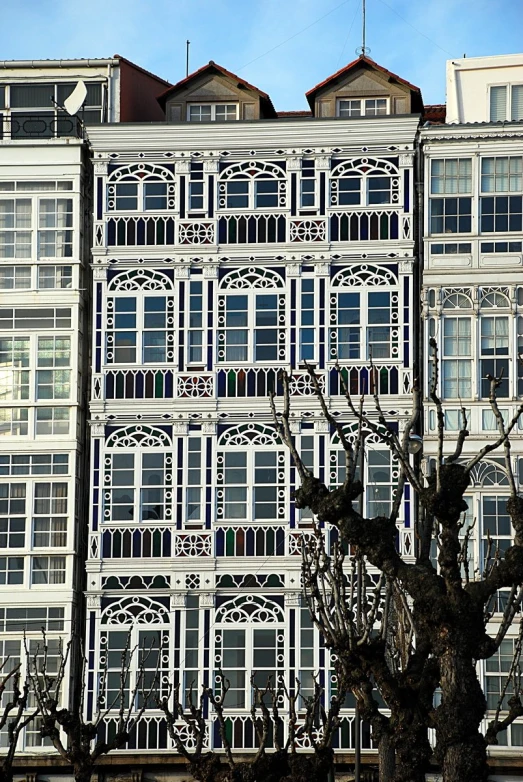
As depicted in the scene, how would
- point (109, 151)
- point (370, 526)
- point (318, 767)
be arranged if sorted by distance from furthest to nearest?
point (109, 151) → point (318, 767) → point (370, 526)

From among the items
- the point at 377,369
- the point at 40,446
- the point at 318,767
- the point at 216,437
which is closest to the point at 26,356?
the point at 40,446

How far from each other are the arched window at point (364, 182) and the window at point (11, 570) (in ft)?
42.4

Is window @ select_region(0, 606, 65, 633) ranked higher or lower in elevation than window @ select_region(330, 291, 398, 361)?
lower

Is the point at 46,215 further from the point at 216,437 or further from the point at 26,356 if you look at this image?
the point at 216,437

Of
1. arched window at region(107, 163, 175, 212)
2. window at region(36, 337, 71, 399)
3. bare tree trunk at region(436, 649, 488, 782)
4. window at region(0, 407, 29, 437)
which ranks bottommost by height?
bare tree trunk at region(436, 649, 488, 782)

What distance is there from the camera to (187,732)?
159 ft

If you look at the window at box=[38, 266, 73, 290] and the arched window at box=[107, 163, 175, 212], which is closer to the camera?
the window at box=[38, 266, 73, 290]

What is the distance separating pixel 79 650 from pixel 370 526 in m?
22.2

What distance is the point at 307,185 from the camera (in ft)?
169

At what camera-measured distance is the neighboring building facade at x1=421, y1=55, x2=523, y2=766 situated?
49312mm

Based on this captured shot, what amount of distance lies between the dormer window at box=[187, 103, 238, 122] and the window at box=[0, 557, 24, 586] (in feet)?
44.5

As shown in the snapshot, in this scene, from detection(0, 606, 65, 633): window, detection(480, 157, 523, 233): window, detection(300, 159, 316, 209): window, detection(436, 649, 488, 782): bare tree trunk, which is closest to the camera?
detection(436, 649, 488, 782): bare tree trunk

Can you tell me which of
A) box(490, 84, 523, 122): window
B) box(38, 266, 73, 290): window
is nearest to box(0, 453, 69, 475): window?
box(38, 266, 73, 290): window

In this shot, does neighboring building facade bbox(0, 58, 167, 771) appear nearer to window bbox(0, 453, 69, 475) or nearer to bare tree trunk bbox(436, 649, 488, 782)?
window bbox(0, 453, 69, 475)
